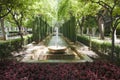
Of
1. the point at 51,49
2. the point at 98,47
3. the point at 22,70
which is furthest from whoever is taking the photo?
the point at 98,47

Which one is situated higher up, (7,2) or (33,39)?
(7,2)

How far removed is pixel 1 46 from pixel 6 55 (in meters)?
0.66

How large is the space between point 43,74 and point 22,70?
71 centimetres

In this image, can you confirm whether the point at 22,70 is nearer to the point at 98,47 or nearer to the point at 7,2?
the point at 7,2

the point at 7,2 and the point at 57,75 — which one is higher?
the point at 7,2

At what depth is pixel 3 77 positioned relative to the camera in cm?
570

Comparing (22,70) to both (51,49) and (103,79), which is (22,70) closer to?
(103,79)

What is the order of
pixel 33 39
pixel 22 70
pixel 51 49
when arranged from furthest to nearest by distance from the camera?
pixel 33 39 < pixel 51 49 < pixel 22 70

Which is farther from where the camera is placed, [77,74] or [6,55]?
[6,55]

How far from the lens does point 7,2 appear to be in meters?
16.2

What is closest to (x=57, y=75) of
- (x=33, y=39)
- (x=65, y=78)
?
(x=65, y=78)

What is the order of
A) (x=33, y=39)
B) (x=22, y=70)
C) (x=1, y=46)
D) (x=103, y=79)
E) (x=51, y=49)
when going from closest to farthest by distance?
(x=103, y=79) → (x=22, y=70) → (x=1, y=46) → (x=51, y=49) → (x=33, y=39)

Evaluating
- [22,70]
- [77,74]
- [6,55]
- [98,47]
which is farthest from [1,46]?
[77,74]

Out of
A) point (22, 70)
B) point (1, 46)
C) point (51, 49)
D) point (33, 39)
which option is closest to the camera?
point (22, 70)
